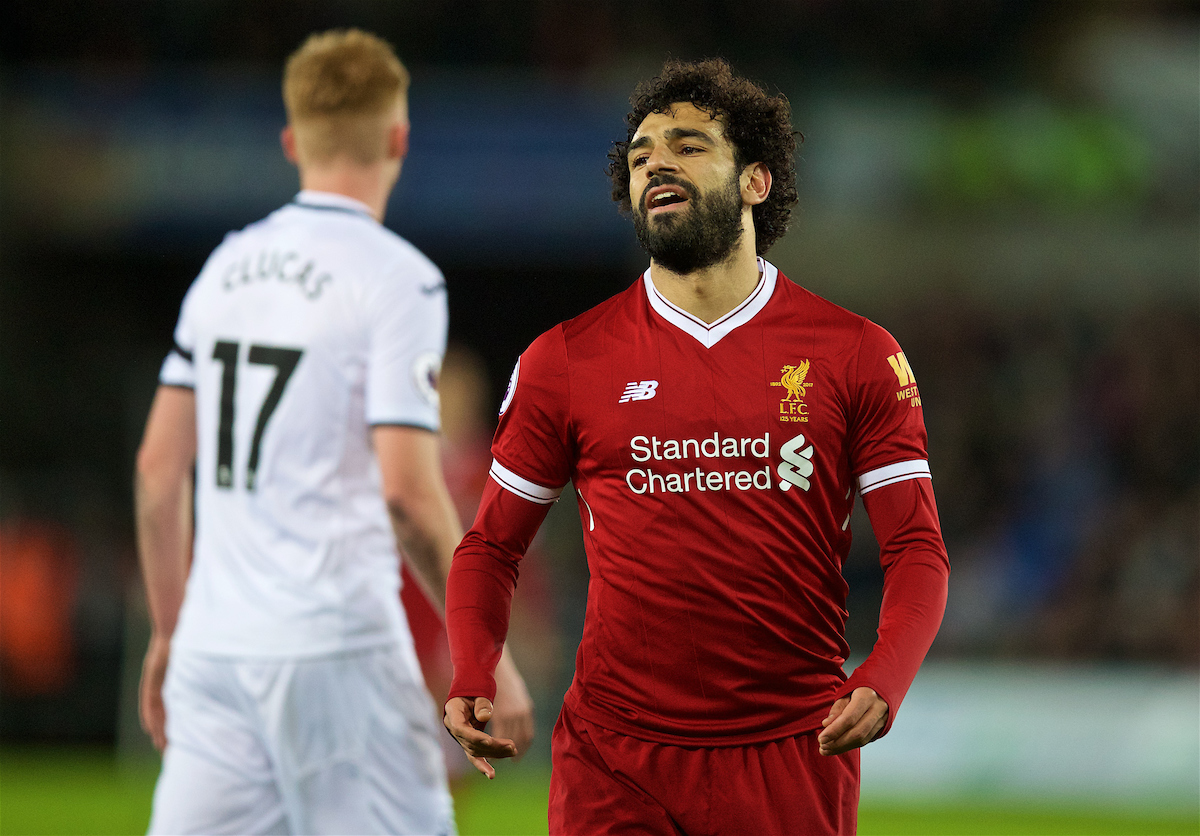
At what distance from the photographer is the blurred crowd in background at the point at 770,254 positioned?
11.7 metres

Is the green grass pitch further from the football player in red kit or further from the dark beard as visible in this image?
the dark beard

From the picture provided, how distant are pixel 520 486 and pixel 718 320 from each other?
0.56 metres

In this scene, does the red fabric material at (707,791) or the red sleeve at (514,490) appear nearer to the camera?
the red fabric material at (707,791)

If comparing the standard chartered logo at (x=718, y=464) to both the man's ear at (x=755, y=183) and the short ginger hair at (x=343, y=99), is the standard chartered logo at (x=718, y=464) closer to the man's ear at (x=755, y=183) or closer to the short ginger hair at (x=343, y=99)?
the man's ear at (x=755, y=183)

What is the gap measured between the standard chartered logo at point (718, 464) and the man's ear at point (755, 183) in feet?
1.86

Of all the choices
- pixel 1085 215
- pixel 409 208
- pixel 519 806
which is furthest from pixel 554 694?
pixel 1085 215

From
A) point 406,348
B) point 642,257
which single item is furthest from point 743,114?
point 642,257

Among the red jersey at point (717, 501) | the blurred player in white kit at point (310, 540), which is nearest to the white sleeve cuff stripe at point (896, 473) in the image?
the red jersey at point (717, 501)

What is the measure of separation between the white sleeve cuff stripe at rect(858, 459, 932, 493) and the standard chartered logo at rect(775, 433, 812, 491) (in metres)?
0.13

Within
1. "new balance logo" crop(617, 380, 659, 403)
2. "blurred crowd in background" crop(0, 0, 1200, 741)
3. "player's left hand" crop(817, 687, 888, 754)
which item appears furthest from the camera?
"blurred crowd in background" crop(0, 0, 1200, 741)

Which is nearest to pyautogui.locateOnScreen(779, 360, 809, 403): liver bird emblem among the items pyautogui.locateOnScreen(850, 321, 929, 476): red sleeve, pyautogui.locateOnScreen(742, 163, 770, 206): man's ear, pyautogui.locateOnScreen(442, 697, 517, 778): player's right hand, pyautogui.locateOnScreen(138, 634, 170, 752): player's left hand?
pyautogui.locateOnScreen(850, 321, 929, 476): red sleeve

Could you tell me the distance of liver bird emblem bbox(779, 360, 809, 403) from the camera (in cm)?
298

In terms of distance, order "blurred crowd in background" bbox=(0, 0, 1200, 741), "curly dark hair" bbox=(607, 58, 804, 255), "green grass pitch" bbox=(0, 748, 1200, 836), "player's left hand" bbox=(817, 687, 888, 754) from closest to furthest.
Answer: "player's left hand" bbox=(817, 687, 888, 754)
"curly dark hair" bbox=(607, 58, 804, 255)
"green grass pitch" bbox=(0, 748, 1200, 836)
"blurred crowd in background" bbox=(0, 0, 1200, 741)

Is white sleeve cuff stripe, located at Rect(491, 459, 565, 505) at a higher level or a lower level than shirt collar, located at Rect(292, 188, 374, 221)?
lower
